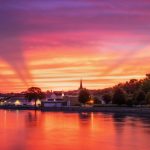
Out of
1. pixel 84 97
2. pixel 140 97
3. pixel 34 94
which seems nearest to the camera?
pixel 140 97

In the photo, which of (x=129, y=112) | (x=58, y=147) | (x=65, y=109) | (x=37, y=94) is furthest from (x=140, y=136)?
(x=37, y=94)

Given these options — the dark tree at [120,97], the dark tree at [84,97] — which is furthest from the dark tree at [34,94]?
the dark tree at [120,97]

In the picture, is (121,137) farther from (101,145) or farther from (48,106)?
(48,106)

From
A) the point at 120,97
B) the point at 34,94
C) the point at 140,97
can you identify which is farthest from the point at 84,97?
the point at 34,94

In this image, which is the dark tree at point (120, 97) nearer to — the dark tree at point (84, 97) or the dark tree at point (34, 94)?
the dark tree at point (84, 97)

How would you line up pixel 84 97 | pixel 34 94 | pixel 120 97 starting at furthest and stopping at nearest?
pixel 34 94 → pixel 84 97 → pixel 120 97

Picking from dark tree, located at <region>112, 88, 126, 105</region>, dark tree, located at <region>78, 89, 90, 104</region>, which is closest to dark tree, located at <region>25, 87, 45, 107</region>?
dark tree, located at <region>78, 89, 90, 104</region>

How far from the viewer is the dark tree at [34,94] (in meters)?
175

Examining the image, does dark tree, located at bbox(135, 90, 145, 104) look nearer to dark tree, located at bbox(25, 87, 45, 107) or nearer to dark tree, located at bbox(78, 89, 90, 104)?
dark tree, located at bbox(78, 89, 90, 104)

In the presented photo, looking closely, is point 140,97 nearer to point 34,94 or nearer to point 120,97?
point 120,97

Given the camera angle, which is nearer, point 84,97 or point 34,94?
point 84,97

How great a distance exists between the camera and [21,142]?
4116 centimetres

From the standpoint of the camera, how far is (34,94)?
17588cm

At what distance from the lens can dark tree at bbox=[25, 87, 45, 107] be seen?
175000mm
